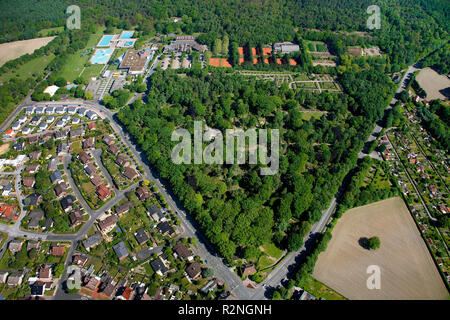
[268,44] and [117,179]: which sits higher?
[268,44]

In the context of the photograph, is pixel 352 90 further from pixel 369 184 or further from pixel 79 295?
pixel 79 295

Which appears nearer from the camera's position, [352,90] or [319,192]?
[319,192]

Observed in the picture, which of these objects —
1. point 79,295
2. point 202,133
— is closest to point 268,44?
point 202,133

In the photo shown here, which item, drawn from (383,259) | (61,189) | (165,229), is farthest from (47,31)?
(383,259)

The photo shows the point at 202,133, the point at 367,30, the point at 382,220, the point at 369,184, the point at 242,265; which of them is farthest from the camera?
the point at 367,30

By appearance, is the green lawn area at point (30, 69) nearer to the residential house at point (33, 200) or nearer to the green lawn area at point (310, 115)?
the residential house at point (33, 200)

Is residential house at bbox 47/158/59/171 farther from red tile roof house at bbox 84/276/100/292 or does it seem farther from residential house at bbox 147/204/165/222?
red tile roof house at bbox 84/276/100/292

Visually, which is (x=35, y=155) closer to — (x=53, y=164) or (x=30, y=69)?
(x=53, y=164)
